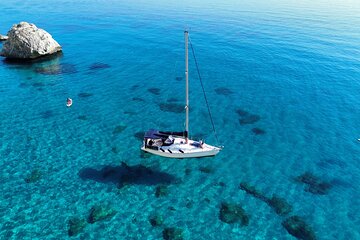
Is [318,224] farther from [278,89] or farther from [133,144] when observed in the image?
[278,89]

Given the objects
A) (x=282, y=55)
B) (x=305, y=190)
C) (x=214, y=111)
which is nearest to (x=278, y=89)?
(x=214, y=111)

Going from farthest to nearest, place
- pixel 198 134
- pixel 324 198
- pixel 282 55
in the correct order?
pixel 282 55 < pixel 198 134 < pixel 324 198

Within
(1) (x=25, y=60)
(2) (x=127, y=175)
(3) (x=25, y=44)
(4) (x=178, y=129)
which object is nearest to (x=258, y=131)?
(4) (x=178, y=129)

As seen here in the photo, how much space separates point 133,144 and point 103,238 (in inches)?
608

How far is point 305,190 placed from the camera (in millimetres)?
32688

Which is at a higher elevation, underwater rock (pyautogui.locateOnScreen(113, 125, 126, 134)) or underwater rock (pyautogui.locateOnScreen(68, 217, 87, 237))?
underwater rock (pyautogui.locateOnScreen(113, 125, 126, 134))

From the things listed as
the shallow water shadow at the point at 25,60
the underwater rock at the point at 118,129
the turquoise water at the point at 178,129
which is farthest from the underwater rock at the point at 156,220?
the shallow water shadow at the point at 25,60

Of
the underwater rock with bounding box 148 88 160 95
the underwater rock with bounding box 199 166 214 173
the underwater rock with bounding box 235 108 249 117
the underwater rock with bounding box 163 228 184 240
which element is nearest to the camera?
the underwater rock with bounding box 163 228 184 240

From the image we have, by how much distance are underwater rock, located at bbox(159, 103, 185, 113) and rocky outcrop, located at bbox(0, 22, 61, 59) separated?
38410mm

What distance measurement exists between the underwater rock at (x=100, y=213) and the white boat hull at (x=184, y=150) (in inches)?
336

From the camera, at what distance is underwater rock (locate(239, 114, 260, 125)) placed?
45.8 metres

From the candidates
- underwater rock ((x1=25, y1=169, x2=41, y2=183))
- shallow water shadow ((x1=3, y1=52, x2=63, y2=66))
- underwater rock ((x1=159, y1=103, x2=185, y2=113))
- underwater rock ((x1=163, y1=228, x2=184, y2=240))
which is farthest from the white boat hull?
shallow water shadow ((x1=3, y1=52, x2=63, y2=66))

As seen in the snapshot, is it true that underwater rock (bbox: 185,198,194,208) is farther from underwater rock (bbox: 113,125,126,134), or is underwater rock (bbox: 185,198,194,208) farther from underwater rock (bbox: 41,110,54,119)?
underwater rock (bbox: 41,110,54,119)

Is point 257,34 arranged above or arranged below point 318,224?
above
